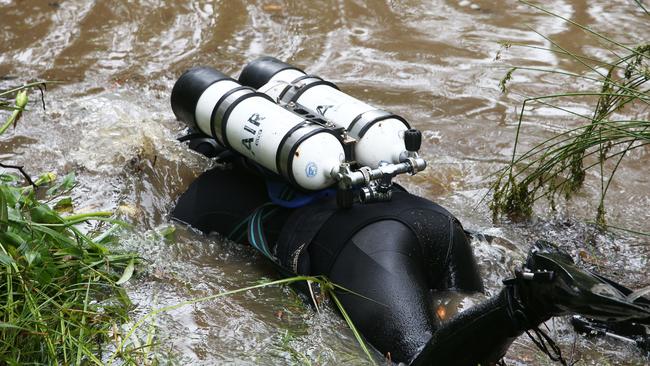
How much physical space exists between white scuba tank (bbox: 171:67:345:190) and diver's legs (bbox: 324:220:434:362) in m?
0.33

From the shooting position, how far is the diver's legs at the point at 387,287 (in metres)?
3.01

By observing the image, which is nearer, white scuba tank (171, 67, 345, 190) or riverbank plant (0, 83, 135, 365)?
riverbank plant (0, 83, 135, 365)

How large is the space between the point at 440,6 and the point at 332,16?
982mm

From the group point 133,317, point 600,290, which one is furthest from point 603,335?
point 133,317

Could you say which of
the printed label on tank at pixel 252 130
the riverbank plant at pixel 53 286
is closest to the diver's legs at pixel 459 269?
the printed label on tank at pixel 252 130

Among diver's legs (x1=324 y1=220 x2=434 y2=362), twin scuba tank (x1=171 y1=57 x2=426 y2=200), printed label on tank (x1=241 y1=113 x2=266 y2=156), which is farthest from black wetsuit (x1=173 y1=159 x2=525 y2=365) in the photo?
printed label on tank (x1=241 y1=113 x2=266 y2=156)

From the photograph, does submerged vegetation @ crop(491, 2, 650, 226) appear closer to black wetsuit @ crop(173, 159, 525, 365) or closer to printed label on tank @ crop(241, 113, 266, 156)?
black wetsuit @ crop(173, 159, 525, 365)

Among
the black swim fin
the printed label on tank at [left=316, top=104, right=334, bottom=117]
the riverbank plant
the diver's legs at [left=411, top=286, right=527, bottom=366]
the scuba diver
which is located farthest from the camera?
the printed label on tank at [left=316, top=104, right=334, bottom=117]

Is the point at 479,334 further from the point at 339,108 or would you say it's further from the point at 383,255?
the point at 339,108

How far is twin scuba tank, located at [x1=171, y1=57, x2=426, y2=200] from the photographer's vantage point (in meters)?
3.38

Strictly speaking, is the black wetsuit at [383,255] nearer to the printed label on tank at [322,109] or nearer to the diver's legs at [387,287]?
the diver's legs at [387,287]

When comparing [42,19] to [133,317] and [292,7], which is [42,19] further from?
[133,317]

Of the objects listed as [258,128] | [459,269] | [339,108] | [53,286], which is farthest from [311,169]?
[53,286]

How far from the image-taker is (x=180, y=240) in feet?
12.7
